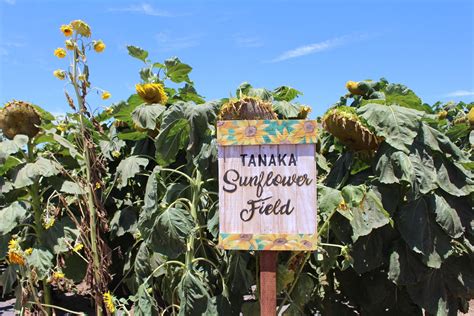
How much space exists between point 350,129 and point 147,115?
119 cm

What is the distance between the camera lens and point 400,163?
2.33 metres

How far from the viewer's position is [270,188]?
1.95 m

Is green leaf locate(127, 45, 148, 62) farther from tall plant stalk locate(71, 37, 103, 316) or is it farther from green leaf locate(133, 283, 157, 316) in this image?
green leaf locate(133, 283, 157, 316)

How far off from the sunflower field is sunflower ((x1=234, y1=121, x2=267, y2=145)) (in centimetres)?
19

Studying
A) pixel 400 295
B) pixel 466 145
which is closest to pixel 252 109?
pixel 400 295

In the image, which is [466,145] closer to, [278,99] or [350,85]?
[350,85]

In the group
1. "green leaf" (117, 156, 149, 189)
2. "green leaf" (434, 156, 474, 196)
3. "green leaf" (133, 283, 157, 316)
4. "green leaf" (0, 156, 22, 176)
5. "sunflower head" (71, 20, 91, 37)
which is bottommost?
"green leaf" (133, 283, 157, 316)

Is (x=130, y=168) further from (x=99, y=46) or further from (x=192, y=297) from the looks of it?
(x=192, y=297)

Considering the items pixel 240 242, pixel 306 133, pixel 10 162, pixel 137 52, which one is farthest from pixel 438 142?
pixel 10 162

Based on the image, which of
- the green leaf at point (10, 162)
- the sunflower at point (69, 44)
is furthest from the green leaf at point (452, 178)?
the green leaf at point (10, 162)

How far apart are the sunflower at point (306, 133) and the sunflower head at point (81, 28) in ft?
4.28

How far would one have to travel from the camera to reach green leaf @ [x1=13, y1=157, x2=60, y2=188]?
113 inches

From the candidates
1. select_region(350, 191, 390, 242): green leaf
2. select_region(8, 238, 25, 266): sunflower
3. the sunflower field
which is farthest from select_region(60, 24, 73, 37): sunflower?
select_region(350, 191, 390, 242): green leaf

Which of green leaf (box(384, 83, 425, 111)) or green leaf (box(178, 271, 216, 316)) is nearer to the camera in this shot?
green leaf (box(178, 271, 216, 316))
